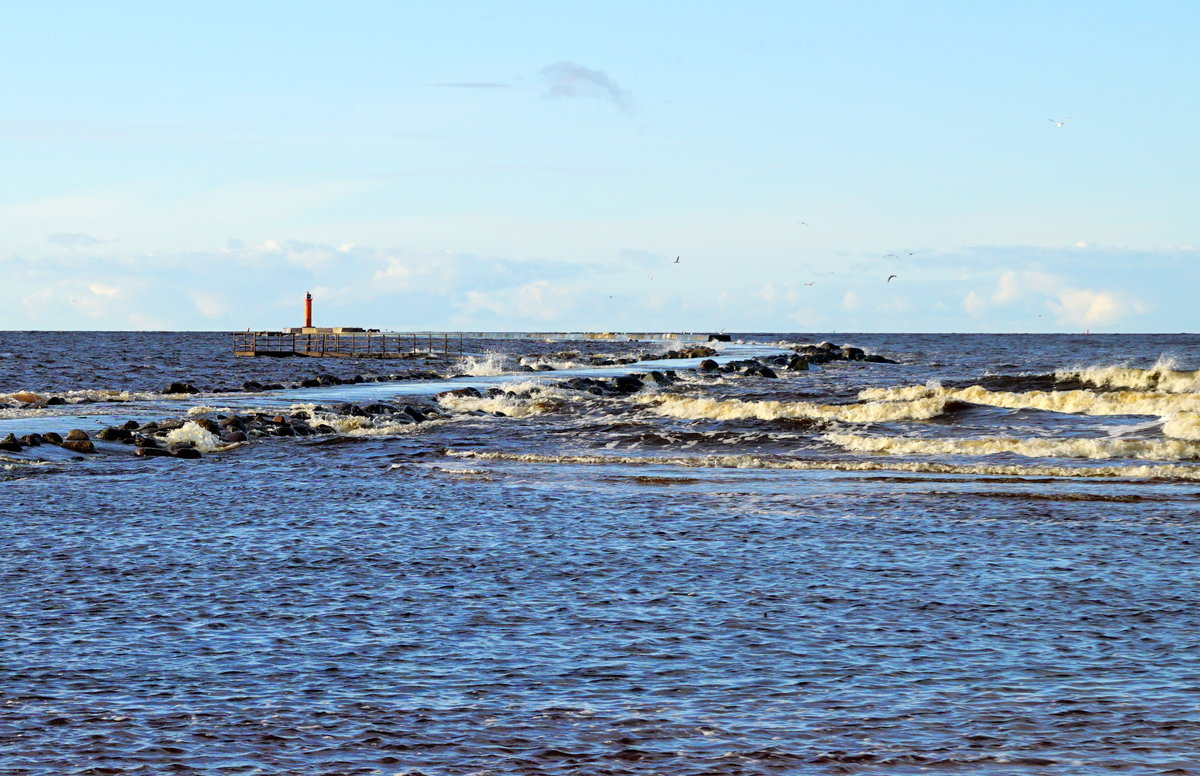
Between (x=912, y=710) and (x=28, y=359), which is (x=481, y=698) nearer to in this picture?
(x=912, y=710)

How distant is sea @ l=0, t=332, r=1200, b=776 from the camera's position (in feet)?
20.1

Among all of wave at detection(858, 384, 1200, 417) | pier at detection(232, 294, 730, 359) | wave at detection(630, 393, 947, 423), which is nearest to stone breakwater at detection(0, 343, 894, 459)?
wave at detection(630, 393, 947, 423)

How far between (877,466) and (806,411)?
902 centimetres

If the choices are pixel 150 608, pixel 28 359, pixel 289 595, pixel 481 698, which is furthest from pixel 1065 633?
pixel 28 359

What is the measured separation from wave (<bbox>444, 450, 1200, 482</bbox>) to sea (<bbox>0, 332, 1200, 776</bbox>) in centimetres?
15

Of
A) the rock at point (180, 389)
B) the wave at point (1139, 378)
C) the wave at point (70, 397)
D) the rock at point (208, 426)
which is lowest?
the rock at point (208, 426)

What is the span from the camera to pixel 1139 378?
44.1 metres

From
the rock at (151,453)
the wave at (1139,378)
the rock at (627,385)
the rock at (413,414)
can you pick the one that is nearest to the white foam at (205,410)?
the rock at (413,414)

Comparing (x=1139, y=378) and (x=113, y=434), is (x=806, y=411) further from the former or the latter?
(x=1139, y=378)

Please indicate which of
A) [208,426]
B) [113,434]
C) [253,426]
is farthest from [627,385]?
[113,434]

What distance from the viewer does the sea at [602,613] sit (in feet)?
20.1

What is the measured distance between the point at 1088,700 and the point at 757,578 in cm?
385

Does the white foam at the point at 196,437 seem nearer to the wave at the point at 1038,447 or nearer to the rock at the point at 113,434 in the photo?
the rock at the point at 113,434

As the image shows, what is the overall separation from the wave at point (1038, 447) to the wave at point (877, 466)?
172 centimetres
